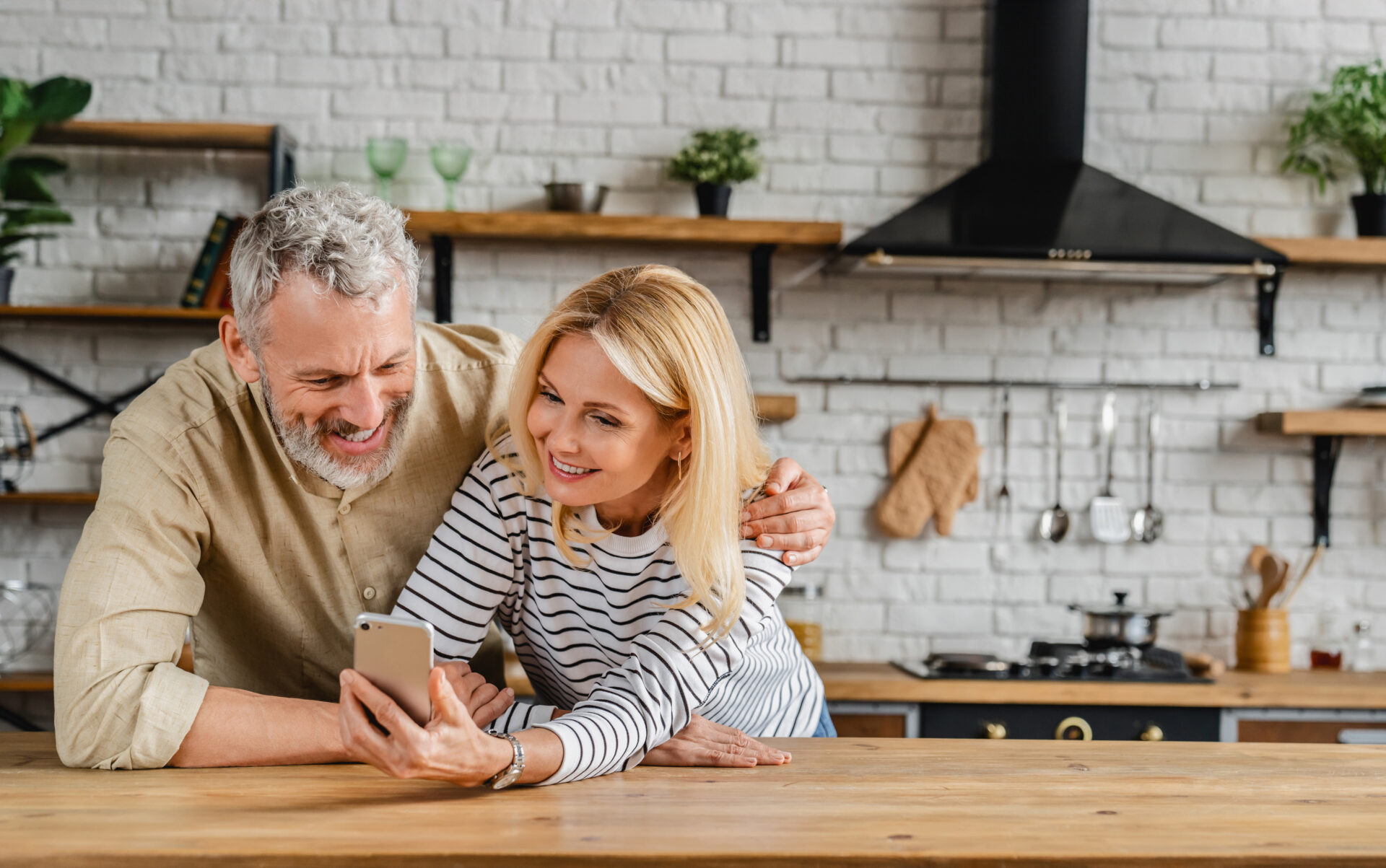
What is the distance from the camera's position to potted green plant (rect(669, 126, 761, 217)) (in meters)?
3.12

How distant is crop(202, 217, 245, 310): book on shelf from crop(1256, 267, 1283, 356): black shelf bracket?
2991 mm

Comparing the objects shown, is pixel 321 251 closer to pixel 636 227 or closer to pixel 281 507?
pixel 281 507

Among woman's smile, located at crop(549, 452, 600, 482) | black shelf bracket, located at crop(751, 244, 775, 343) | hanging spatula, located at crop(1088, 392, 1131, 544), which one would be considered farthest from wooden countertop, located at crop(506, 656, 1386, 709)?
woman's smile, located at crop(549, 452, 600, 482)

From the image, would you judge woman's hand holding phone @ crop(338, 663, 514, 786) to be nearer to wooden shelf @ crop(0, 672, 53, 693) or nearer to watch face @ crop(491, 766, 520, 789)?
watch face @ crop(491, 766, 520, 789)

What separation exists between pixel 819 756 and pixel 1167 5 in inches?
117

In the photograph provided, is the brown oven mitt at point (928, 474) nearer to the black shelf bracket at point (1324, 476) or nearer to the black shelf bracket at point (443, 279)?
A: the black shelf bracket at point (1324, 476)

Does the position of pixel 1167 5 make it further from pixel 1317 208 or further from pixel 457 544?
pixel 457 544

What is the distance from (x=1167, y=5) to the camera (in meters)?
3.40

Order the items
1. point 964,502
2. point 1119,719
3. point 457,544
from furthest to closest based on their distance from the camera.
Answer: point 964,502
point 1119,719
point 457,544

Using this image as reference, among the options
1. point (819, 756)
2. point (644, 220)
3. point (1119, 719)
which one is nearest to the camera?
point (819, 756)

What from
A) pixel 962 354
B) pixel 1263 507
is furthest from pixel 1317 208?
pixel 962 354

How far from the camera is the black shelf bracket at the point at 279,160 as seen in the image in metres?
3.05

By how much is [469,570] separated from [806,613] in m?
1.96

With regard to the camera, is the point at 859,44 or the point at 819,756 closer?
the point at 819,756
